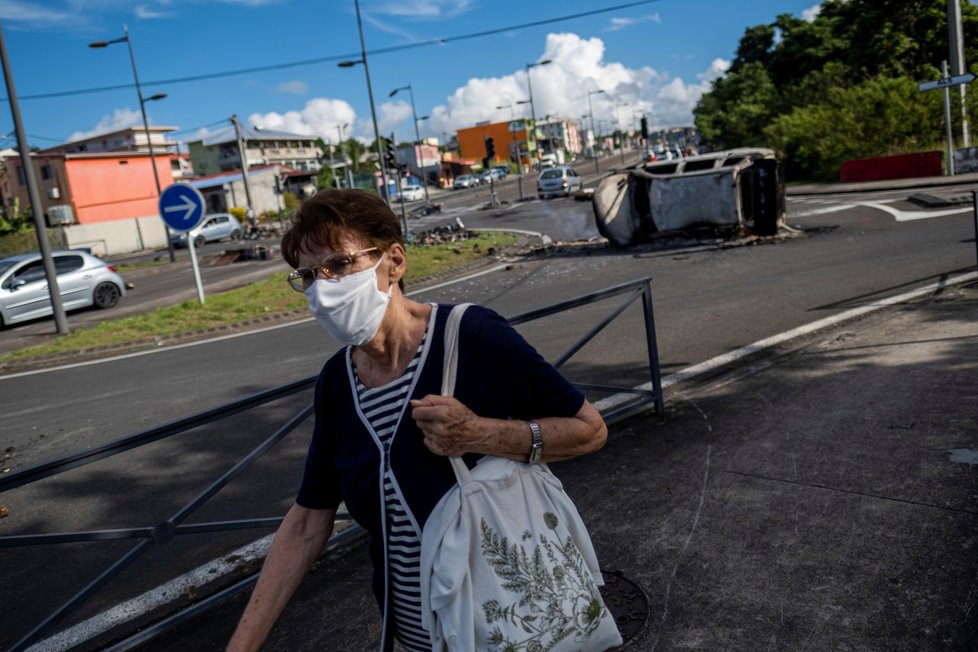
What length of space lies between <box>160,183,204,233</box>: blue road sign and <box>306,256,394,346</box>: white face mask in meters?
13.4

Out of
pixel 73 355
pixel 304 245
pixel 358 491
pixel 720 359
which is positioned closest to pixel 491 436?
pixel 358 491

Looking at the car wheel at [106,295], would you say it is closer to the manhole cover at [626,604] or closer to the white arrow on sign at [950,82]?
the manhole cover at [626,604]

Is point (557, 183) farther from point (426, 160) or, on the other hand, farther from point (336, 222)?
point (426, 160)

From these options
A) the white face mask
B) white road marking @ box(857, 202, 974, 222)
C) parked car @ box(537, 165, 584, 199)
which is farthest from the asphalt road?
parked car @ box(537, 165, 584, 199)

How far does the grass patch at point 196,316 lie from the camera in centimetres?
1325

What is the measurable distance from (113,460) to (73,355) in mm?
7182

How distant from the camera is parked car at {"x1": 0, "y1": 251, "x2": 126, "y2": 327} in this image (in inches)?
675

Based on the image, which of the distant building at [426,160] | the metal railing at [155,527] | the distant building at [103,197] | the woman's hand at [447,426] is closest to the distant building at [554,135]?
the distant building at [426,160]

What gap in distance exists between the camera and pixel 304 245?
6.73 feet

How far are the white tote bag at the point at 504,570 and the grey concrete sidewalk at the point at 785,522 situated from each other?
1.43 metres

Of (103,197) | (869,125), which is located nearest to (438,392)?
(869,125)

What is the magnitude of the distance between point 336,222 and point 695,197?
614 inches

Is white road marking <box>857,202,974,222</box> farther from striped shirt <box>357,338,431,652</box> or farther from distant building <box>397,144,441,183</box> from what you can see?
distant building <box>397,144,441,183</box>

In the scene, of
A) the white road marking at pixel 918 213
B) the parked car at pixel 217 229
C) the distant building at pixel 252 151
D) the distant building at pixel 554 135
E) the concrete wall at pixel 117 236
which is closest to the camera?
the white road marking at pixel 918 213
